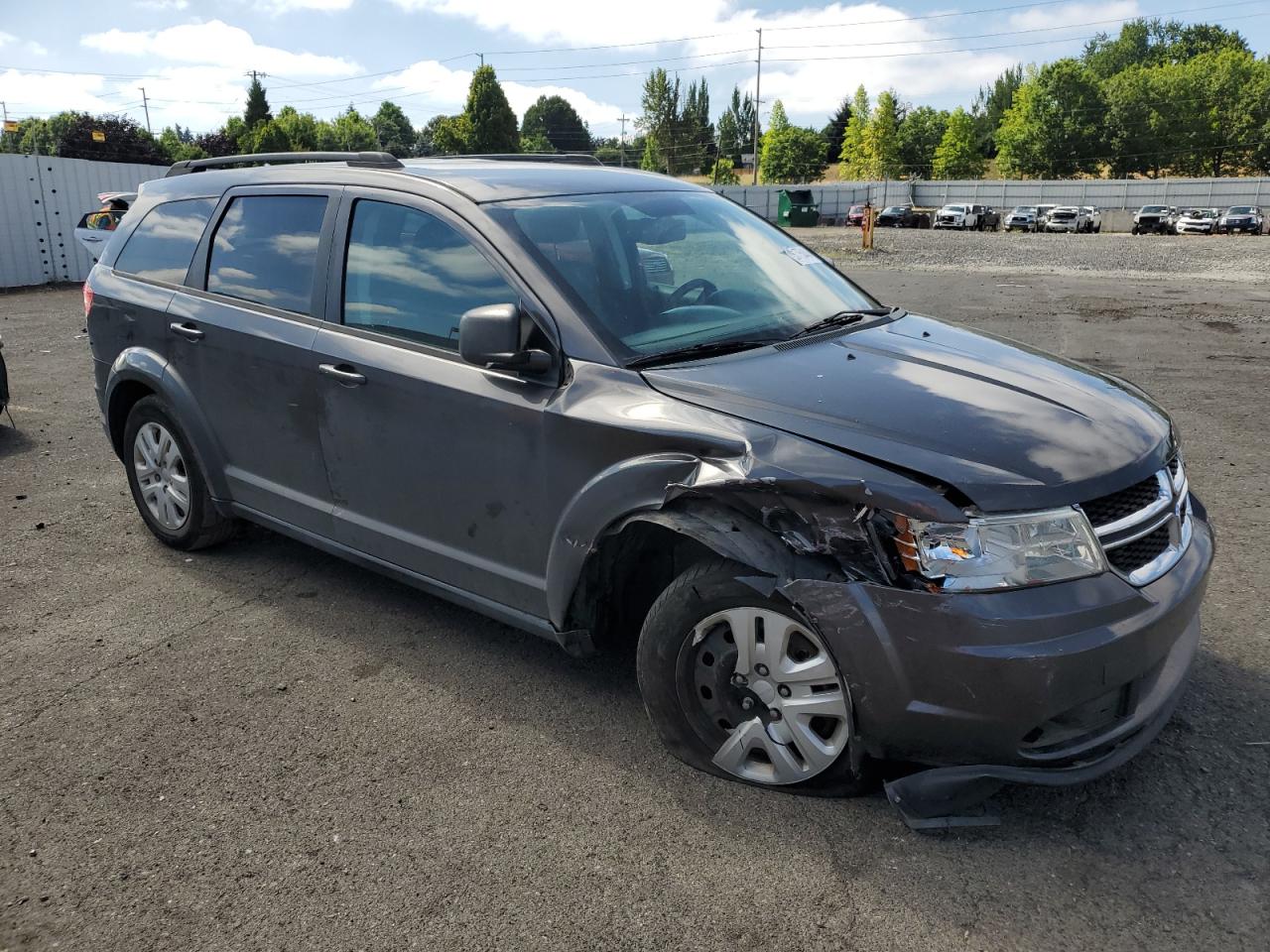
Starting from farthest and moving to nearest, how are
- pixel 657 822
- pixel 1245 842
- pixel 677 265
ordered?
pixel 677 265
pixel 657 822
pixel 1245 842

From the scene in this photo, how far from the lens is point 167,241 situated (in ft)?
16.1

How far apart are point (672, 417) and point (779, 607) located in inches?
25.8

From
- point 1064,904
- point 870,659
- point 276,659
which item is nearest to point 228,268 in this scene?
point 276,659

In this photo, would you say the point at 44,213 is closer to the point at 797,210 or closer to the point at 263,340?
the point at 263,340

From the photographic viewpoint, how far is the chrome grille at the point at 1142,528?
2.74 metres

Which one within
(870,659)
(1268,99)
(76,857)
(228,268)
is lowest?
(76,857)

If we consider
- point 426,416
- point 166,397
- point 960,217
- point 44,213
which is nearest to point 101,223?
point 44,213

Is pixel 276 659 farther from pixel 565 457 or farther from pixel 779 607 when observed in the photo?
pixel 779 607

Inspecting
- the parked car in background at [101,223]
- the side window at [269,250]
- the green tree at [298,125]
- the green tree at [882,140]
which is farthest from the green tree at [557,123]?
the side window at [269,250]

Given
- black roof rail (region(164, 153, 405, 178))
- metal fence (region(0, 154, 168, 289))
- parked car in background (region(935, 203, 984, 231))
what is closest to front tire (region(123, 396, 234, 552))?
black roof rail (region(164, 153, 405, 178))

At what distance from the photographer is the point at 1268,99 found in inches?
3497

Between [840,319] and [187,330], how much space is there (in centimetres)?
292

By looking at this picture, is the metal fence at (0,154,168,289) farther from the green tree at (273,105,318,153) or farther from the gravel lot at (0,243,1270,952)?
the green tree at (273,105,318,153)

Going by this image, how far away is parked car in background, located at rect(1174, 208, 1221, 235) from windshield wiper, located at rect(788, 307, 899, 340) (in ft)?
167
